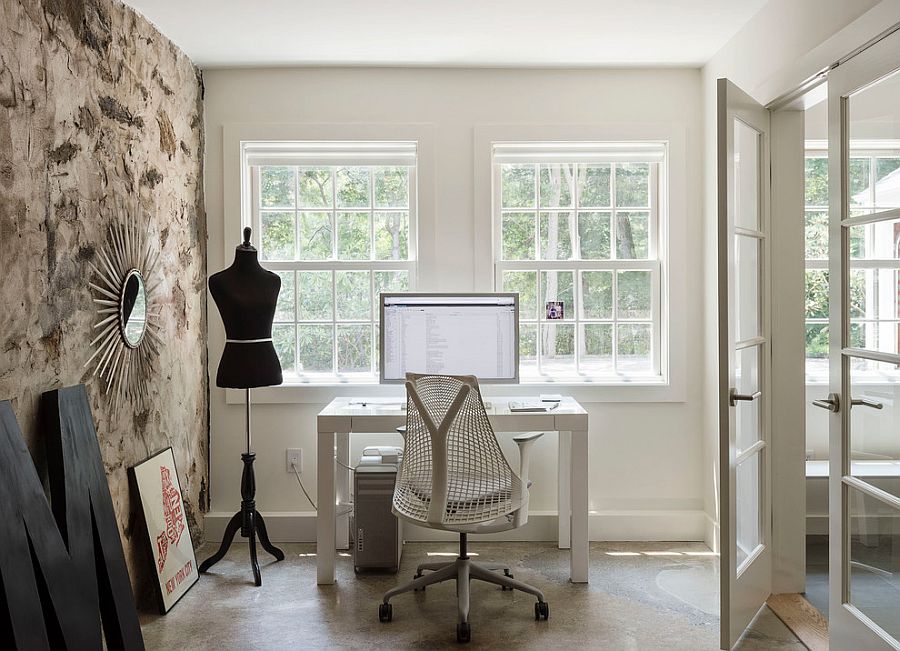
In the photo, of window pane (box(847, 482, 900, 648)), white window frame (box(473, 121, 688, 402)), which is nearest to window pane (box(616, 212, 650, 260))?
white window frame (box(473, 121, 688, 402))

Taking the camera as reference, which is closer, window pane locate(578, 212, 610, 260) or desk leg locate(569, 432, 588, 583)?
desk leg locate(569, 432, 588, 583)

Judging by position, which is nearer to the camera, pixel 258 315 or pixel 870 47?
pixel 870 47

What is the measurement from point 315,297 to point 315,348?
0.29m

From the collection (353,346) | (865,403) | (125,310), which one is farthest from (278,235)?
(865,403)

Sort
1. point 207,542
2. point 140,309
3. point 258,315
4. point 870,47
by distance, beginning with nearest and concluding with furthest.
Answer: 1. point 870,47
2. point 140,309
3. point 258,315
4. point 207,542

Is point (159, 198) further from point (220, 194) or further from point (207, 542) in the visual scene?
point (207, 542)

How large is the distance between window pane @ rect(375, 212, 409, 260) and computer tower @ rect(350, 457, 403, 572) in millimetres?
1261

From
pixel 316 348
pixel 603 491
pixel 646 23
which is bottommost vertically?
pixel 603 491

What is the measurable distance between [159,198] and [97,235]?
2.08ft

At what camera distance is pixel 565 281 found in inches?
157

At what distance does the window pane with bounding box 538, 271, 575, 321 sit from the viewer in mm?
3977

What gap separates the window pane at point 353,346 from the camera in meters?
3.97

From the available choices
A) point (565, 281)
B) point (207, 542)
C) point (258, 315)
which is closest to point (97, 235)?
point (258, 315)

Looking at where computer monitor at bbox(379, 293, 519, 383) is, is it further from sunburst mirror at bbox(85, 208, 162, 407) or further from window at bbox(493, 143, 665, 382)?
sunburst mirror at bbox(85, 208, 162, 407)
